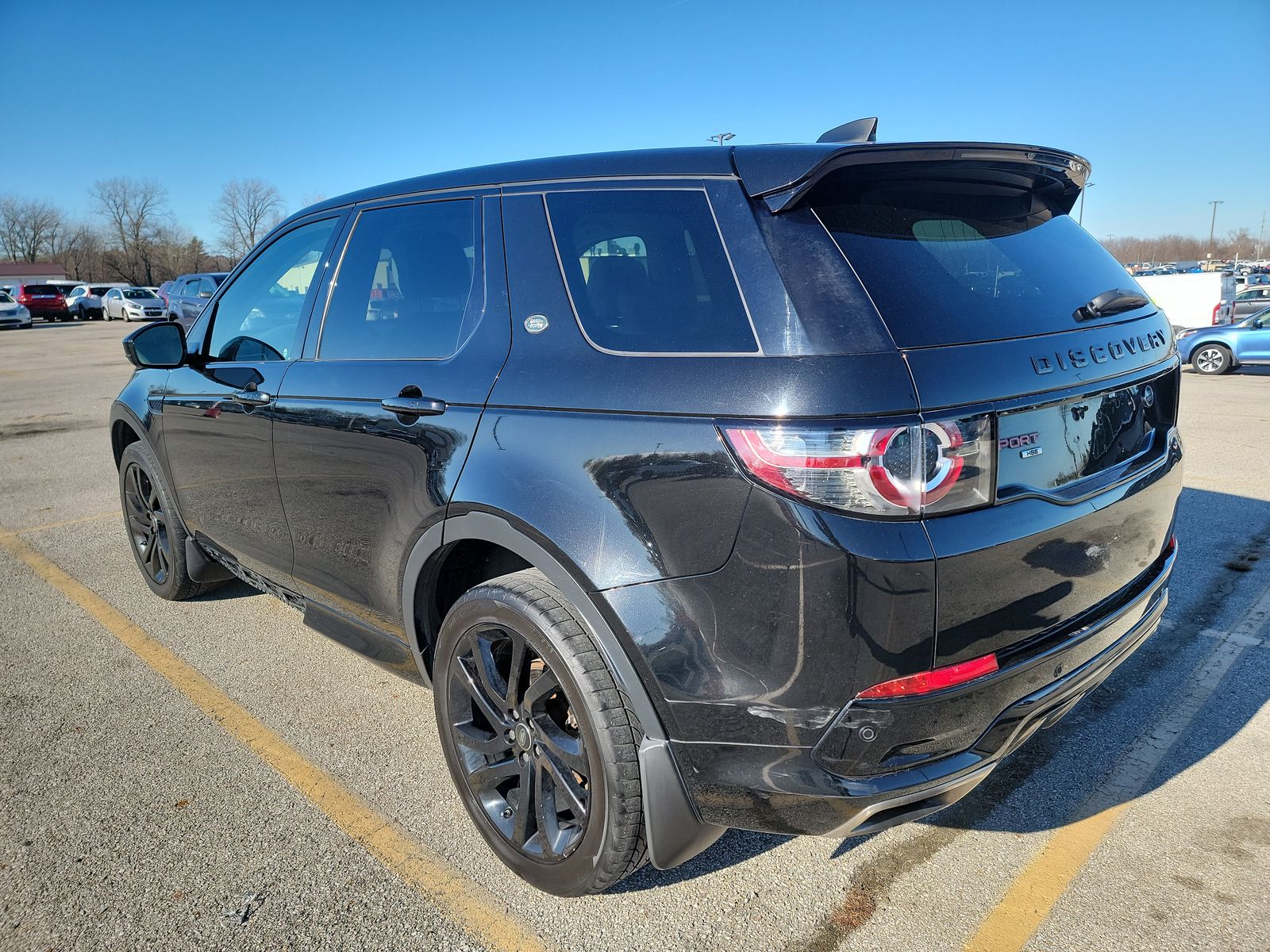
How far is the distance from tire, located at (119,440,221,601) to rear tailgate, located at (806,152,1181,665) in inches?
141

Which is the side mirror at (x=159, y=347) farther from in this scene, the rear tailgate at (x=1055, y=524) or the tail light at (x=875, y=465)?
the rear tailgate at (x=1055, y=524)

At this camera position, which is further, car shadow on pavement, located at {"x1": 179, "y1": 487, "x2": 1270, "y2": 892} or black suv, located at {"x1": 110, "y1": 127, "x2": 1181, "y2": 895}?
car shadow on pavement, located at {"x1": 179, "y1": 487, "x2": 1270, "y2": 892}

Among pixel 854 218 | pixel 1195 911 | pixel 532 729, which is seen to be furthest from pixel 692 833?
pixel 854 218

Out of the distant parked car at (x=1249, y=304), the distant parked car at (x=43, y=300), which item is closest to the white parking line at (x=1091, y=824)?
the distant parked car at (x=1249, y=304)

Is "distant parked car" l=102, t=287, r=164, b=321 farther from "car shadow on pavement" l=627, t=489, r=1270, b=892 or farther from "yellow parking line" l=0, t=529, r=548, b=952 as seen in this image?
"car shadow on pavement" l=627, t=489, r=1270, b=892

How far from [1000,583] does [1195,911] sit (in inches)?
44.2

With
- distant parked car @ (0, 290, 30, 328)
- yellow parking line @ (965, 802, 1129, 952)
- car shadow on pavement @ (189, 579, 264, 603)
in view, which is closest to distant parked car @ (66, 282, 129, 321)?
distant parked car @ (0, 290, 30, 328)

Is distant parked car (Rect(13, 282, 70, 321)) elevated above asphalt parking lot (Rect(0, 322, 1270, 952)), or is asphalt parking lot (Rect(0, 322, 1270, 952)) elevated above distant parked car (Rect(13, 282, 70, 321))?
distant parked car (Rect(13, 282, 70, 321))

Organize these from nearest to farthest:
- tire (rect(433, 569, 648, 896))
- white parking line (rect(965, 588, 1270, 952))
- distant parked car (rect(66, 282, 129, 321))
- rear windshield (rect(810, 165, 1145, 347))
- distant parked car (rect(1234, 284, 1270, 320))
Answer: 1. rear windshield (rect(810, 165, 1145, 347))
2. tire (rect(433, 569, 648, 896))
3. white parking line (rect(965, 588, 1270, 952))
4. distant parked car (rect(1234, 284, 1270, 320))
5. distant parked car (rect(66, 282, 129, 321))

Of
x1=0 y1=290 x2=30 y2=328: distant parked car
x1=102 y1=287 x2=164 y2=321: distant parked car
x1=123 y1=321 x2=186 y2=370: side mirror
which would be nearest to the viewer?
x1=123 y1=321 x2=186 y2=370: side mirror

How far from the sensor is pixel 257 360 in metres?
3.40

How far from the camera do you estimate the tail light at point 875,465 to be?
170 centimetres

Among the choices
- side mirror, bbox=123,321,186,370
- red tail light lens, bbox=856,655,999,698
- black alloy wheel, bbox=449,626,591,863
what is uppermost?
side mirror, bbox=123,321,186,370

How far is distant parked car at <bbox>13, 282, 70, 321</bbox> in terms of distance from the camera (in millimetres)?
39656
